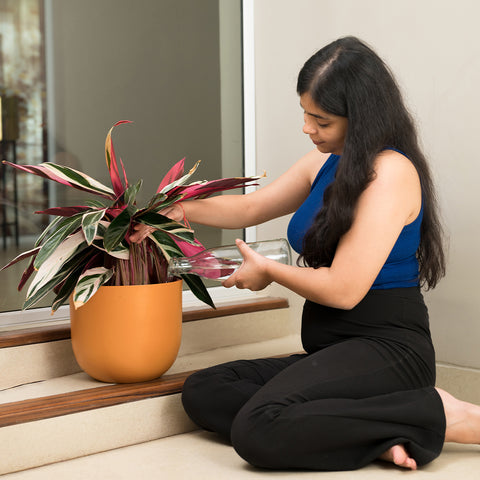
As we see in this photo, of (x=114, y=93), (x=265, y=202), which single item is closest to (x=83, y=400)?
(x=265, y=202)

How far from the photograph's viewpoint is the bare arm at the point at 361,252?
1568 mm

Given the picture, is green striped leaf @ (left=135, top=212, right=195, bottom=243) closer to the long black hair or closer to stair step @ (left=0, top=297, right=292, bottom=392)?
the long black hair

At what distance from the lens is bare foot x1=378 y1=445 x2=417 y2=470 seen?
155cm

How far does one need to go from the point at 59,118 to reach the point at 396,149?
1262mm

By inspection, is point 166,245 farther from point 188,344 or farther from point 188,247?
point 188,344

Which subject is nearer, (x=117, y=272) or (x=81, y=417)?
(x=81, y=417)

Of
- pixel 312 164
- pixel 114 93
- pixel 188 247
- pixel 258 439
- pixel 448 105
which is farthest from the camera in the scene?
pixel 114 93

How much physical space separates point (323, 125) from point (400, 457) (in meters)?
0.82

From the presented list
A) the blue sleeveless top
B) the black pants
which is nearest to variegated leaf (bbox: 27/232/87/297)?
the black pants

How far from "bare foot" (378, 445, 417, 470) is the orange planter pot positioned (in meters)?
0.67

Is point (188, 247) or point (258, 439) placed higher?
point (188, 247)

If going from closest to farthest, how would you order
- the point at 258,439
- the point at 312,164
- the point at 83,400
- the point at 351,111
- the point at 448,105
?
the point at 258,439, the point at 351,111, the point at 83,400, the point at 312,164, the point at 448,105

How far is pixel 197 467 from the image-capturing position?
1.63 m

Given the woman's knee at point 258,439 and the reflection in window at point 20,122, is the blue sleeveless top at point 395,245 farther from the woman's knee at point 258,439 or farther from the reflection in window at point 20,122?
the reflection in window at point 20,122
